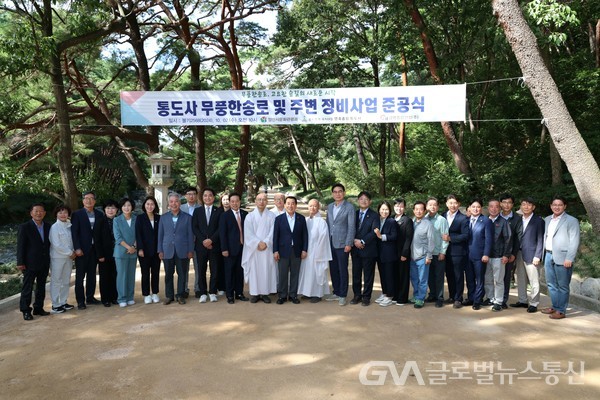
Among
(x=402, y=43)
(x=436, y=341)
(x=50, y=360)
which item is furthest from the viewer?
(x=402, y=43)

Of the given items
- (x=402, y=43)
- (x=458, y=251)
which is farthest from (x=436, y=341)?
(x=402, y=43)

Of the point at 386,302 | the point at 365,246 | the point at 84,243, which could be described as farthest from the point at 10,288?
the point at 386,302

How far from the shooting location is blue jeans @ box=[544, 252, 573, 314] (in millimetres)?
4441

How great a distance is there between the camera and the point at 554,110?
249 inches

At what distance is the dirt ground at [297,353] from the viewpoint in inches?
119

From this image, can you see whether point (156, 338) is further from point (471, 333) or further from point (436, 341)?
point (471, 333)

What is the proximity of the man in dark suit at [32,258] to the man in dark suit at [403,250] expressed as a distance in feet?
13.9

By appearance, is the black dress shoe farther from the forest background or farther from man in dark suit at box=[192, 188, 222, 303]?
man in dark suit at box=[192, 188, 222, 303]

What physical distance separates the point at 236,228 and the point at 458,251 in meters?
2.77

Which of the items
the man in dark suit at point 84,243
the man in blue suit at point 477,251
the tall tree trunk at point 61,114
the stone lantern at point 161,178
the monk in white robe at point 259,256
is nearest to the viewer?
the man in blue suit at point 477,251

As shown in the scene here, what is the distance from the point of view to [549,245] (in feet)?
15.0

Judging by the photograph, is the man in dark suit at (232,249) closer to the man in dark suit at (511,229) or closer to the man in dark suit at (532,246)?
the man in dark suit at (511,229)

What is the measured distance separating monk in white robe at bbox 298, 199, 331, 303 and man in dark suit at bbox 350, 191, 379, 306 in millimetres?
387

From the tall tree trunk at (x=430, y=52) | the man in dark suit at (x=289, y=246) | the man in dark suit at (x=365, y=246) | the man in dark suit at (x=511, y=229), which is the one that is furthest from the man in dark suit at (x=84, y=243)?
the tall tree trunk at (x=430, y=52)
